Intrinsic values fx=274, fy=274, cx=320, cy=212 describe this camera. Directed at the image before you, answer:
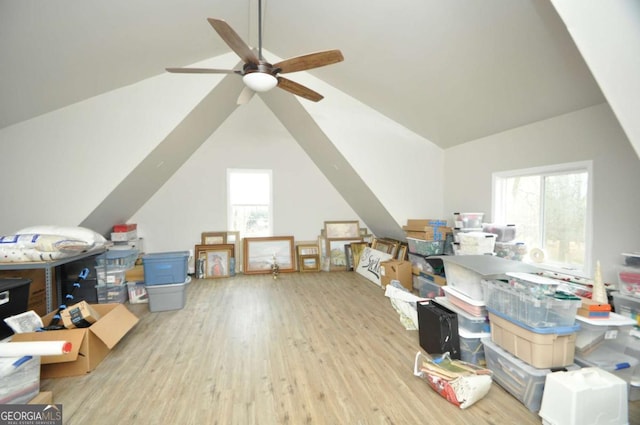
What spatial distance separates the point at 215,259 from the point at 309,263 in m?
1.71

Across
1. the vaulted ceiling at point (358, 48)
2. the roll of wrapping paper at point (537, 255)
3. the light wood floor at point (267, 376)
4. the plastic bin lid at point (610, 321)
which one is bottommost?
the light wood floor at point (267, 376)

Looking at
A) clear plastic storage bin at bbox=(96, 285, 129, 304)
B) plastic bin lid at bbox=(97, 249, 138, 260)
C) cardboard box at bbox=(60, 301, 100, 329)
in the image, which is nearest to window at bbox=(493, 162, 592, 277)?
cardboard box at bbox=(60, 301, 100, 329)

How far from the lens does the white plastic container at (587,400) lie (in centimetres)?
143

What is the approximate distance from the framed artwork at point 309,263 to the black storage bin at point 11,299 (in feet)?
11.9

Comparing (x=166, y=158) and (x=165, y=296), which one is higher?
(x=166, y=158)

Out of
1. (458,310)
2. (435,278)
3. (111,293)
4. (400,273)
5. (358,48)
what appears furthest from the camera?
(400,273)

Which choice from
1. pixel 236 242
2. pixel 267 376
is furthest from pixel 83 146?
pixel 267 376

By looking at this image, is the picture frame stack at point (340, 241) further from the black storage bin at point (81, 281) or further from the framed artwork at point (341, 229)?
the black storage bin at point (81, 281)

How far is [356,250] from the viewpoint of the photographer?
17.5ft

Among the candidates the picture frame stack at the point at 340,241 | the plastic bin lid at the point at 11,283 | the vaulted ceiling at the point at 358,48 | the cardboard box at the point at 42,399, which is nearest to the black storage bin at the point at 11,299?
the plastic bin lid at the point at 11,283

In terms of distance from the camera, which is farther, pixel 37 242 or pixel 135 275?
pixel 135 275

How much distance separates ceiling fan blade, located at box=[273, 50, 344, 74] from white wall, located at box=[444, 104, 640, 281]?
2.22 meters

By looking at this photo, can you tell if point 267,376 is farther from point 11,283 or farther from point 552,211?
point 552,211

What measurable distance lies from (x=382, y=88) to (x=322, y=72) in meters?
0.86
